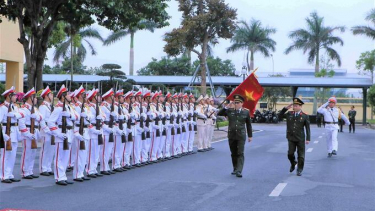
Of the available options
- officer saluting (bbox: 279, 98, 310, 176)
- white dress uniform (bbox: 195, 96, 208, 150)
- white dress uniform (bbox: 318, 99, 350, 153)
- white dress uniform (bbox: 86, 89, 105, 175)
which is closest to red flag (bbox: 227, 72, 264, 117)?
officer saluting (bbox: 279, 98, 310, 176)

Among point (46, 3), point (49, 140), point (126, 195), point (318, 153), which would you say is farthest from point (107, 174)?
point (46, 3)

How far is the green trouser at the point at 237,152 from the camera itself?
12.9m

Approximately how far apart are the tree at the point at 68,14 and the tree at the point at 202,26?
16684 millimetres

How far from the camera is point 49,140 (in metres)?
12.5

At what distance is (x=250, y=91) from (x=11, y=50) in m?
18.9

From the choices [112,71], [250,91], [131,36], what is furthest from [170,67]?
[250,91]

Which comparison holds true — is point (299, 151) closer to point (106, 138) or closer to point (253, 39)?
point (106, 138)

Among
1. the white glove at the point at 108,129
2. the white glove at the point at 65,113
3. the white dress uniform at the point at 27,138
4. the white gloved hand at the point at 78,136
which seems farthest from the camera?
the white glove at the point at 108,129

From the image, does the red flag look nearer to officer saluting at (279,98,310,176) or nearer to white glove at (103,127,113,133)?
officer saluting at (279,98,310,176)

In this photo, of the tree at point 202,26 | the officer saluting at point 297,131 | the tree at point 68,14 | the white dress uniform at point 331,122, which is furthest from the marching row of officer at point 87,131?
the tree at point 202,26

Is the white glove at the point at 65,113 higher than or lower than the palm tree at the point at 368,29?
lower

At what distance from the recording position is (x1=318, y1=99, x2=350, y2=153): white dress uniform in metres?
18.3

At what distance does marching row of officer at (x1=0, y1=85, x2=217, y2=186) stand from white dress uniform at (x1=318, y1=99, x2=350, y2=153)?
14.9 ft

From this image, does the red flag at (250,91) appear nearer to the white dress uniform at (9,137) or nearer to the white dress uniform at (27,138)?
the white dress uniform at (27,138)
